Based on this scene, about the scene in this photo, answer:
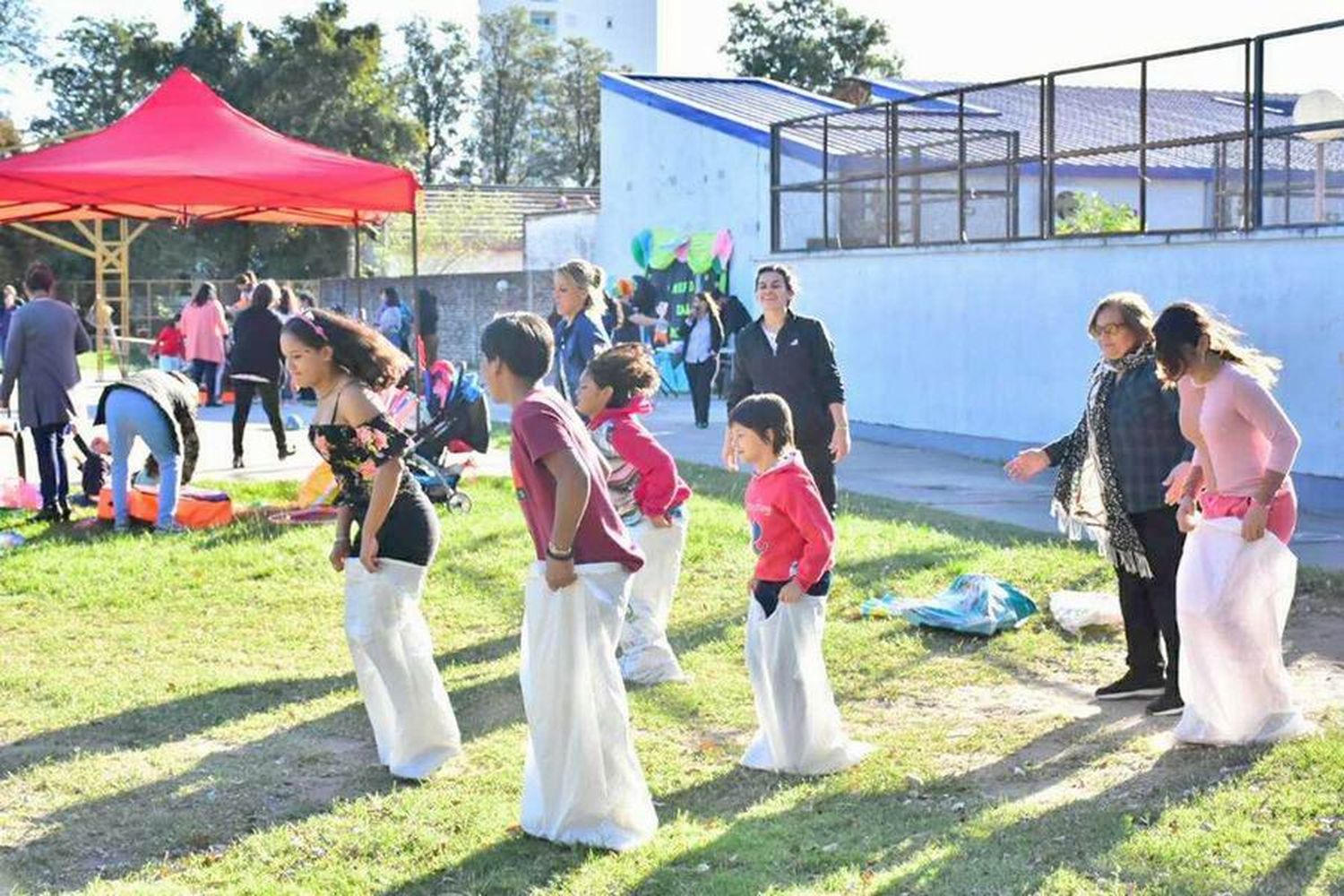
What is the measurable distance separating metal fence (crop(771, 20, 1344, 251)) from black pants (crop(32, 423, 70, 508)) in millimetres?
9009

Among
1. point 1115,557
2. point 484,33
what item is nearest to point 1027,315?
point 1115,557

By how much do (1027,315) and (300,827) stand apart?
12397mm

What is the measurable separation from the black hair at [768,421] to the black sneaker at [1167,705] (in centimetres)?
207

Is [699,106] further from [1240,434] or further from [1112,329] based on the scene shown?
[1240,434]

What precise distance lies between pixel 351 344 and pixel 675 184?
79.0 ft

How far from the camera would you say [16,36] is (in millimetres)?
56906

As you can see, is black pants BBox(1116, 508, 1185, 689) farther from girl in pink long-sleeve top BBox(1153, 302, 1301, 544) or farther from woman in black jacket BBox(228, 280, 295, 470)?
woman in black jacket BBox(228, 280, 295, 470)

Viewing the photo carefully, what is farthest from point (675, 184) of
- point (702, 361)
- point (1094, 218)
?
point (1094, 218)

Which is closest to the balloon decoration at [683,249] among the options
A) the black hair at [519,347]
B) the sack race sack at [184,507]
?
the sack race sack at [184,507]

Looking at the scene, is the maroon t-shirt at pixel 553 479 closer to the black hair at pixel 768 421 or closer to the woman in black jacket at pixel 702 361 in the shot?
the black hair at pixel 768 421

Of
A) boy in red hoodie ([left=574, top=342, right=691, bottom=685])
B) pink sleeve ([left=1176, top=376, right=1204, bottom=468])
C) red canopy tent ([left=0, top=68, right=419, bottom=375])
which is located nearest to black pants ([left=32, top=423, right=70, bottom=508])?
red canopy tent ([left=0, top=68, right=419, bottom=375])

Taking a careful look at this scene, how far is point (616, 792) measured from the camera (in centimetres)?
553

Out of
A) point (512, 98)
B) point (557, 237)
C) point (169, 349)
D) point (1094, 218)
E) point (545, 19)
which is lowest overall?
point (169, 349)

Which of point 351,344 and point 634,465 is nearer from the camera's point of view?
point 351,344
